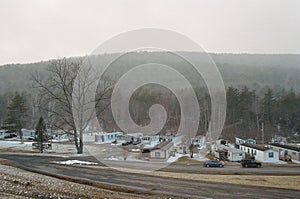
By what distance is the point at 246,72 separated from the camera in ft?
465

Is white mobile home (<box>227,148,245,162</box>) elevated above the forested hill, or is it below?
below

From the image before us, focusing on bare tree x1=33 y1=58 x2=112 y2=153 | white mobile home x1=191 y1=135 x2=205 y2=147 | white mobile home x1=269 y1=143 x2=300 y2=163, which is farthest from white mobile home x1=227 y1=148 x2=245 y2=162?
bare tree x1=33 y1=58 x2=112 y2=153

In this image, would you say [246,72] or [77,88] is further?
[246,72]

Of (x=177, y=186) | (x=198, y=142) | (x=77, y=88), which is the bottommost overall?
(x=198, y=142)

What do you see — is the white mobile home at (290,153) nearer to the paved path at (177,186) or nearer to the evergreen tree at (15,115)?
the paved path at (177,186)

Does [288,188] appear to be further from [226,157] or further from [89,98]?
[89,98]

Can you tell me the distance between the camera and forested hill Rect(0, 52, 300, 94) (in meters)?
121

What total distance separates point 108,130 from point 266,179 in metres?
52.5

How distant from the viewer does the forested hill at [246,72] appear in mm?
121000

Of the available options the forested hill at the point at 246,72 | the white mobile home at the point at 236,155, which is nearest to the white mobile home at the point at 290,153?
the white mobile home at the point at 236,155

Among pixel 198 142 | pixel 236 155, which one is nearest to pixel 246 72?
pixel 198 142

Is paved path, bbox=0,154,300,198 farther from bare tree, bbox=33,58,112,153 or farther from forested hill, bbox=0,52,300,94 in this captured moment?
forested hill, bbox=0,52,300,94

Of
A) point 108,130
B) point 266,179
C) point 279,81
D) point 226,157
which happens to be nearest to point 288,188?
point 266,179

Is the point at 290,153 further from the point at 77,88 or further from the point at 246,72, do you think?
the point at 246,72
